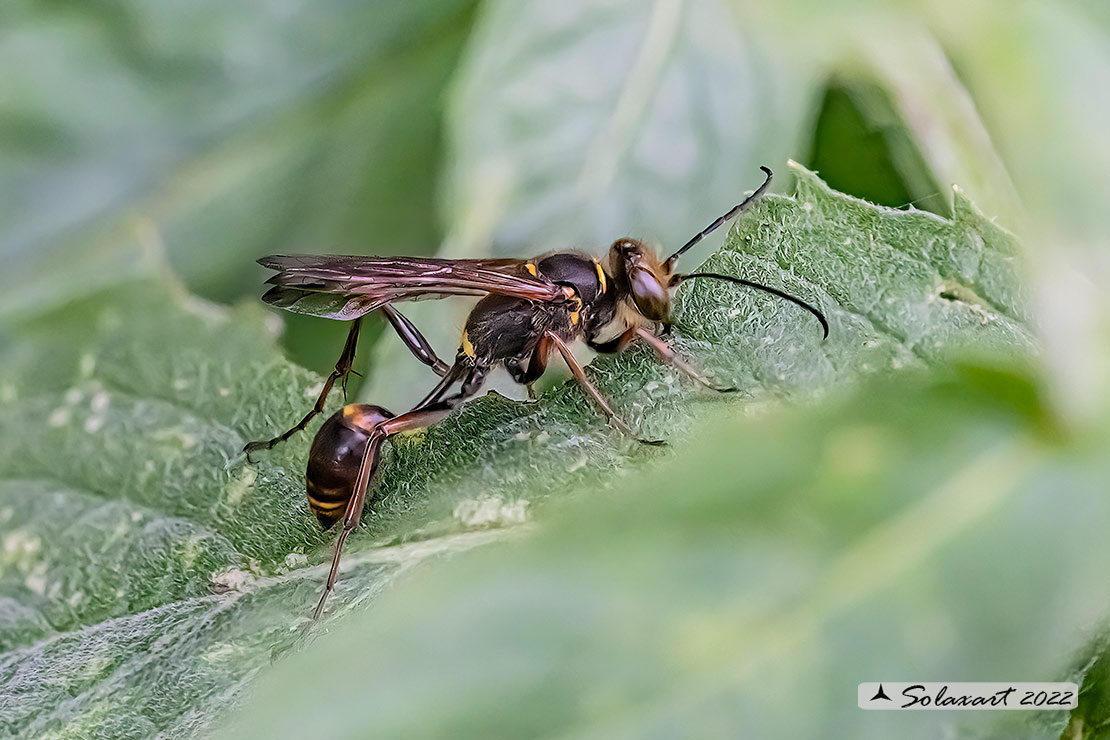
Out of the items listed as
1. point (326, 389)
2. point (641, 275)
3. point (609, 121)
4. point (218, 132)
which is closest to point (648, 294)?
point (641, 275)

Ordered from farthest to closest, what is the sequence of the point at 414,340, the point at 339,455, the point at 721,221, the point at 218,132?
the point at 218,132 < the point at 414,340 < the point at 721,221 < the point at 339,455

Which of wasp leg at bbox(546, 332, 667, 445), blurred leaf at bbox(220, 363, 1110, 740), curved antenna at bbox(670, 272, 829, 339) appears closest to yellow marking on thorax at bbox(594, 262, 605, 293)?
wasp leg at bbox(546, 332, 667, 445)

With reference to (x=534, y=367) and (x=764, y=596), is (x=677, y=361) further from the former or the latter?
(x=534, y=367)

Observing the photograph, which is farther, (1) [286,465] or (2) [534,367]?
(2) [534,367]

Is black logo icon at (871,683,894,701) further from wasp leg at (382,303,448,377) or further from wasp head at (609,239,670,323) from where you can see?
wasp leg at (382,303,448,377)

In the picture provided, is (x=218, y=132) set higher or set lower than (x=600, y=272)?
higher

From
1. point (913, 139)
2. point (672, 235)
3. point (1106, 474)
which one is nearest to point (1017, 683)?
point (1106, 474)

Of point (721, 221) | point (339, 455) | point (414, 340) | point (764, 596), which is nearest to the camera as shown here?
point (764, 596)
